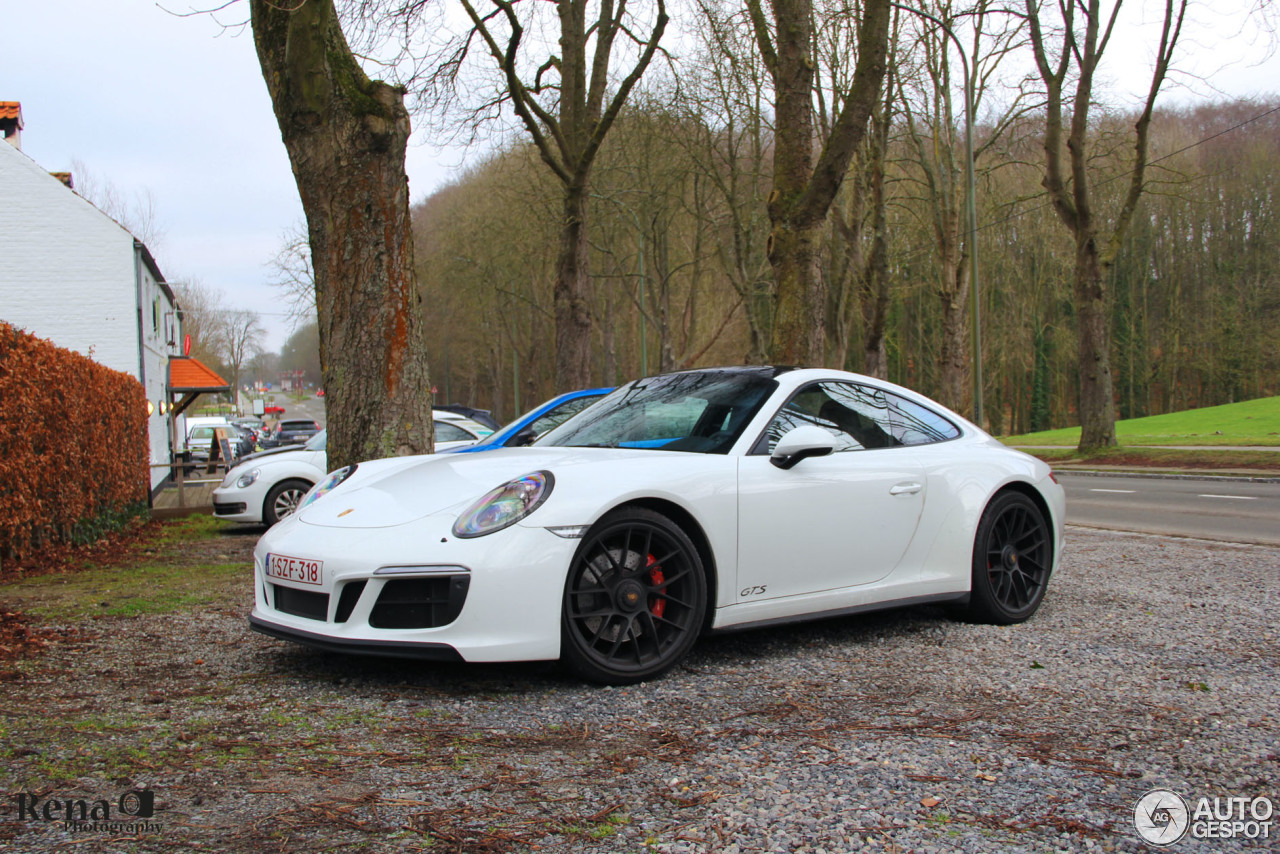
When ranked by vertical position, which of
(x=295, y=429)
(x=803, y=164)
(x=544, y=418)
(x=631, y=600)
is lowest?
(x=631, y=600)

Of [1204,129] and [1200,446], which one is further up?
[1204,129]

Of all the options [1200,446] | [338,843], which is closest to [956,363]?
[1200,446]

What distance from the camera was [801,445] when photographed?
4.19 m

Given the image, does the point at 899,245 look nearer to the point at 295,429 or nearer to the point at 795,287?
the point at 795,287

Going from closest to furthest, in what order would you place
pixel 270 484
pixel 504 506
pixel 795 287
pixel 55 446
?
pixel 504 506
pixel 55 446
pixel 795 287
pixel 270 484

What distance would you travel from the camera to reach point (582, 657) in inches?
143

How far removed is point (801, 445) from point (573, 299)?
12.5m

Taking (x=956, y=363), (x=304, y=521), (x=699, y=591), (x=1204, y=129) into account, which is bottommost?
(x=699, y=591)

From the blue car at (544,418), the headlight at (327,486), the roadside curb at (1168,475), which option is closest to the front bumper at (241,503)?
the blue car at (544,418)

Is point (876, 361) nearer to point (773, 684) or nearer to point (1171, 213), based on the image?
point (773, 684)

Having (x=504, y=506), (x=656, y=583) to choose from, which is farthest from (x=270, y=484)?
(x=656, y=583)

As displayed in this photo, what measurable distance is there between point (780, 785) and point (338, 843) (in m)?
1.21

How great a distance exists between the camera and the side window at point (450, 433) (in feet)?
40.6

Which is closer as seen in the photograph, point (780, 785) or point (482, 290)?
point (780, 785)
